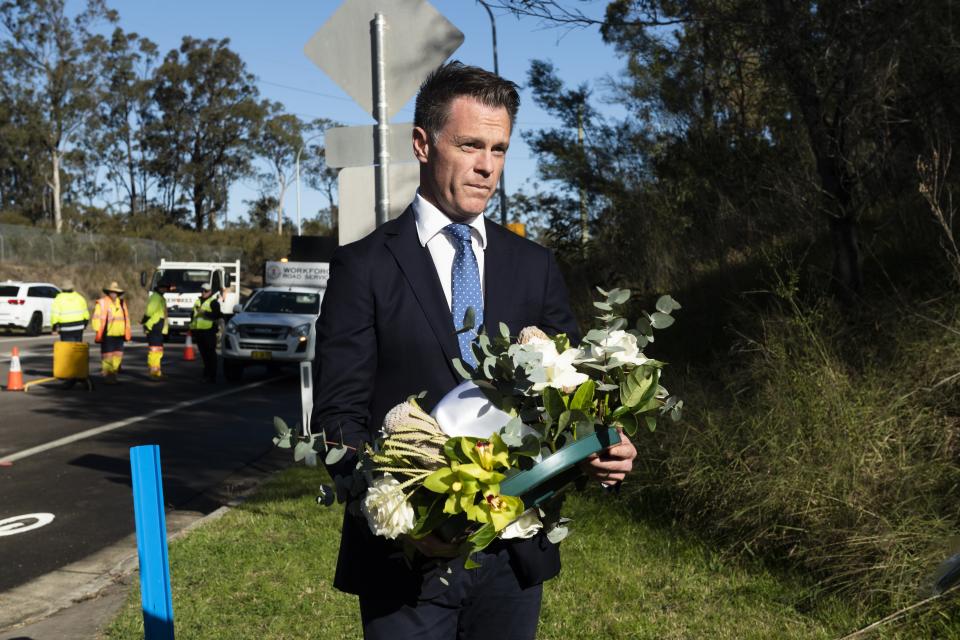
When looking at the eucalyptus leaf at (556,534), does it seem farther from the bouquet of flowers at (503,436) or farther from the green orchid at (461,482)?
the green orchid at (461,482)

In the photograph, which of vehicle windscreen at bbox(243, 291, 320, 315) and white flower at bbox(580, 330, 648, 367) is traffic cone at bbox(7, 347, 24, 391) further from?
white flower at bbox(580, 330, 648, 367)

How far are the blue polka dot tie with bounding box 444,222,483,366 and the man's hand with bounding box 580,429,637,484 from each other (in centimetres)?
42

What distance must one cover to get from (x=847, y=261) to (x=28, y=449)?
822cm

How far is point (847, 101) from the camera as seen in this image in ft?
24.9

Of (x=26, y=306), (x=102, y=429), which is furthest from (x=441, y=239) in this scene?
(x=26, y=306)

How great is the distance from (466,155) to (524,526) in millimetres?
861

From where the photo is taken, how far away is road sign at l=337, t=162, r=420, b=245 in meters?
5.32

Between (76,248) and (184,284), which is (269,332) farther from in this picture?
(76,248)

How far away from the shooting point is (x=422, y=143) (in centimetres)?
249

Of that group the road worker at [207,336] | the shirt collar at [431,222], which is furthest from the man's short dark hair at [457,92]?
the road worker at [207,336]

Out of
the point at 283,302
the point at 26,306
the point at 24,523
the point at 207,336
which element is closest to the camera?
the point at 24,523

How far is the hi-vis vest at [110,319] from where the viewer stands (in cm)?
1734

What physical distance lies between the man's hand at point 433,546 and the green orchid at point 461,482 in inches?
5.8

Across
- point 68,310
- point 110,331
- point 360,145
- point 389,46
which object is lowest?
point 110,331
